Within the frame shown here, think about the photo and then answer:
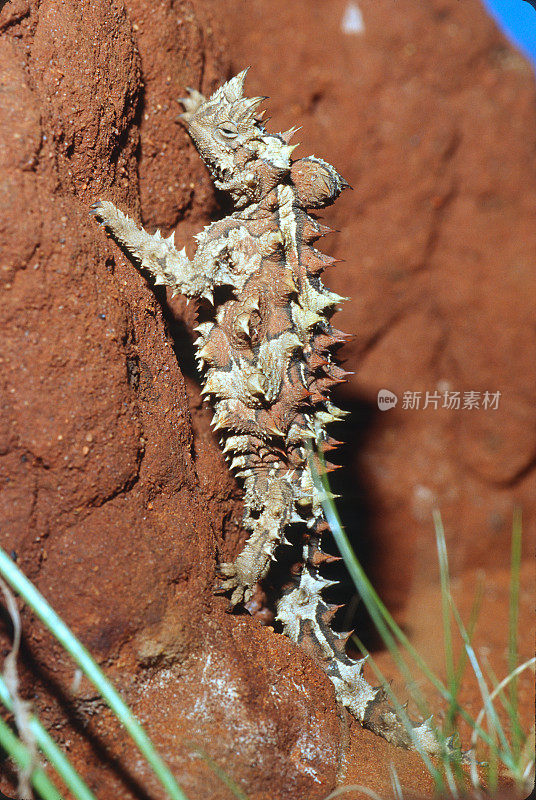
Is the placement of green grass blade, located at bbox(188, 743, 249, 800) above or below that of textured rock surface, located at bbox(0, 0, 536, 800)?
below

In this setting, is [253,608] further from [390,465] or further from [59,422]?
[390,465]

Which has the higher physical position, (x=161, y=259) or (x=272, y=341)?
(x=161, y=259)

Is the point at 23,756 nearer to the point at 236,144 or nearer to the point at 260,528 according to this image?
the point at 260,528

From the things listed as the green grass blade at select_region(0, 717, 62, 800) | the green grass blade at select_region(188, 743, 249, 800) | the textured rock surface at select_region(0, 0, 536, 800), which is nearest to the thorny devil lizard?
the textured rock surface at select_region(0, 0, 536, 800)

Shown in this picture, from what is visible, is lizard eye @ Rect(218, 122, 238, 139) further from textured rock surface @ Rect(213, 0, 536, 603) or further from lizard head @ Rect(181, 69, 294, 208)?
textured rock surface @ Rect(213, 0, 536, 603)

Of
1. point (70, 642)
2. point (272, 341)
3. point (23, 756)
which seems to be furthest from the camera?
point (272, 341)


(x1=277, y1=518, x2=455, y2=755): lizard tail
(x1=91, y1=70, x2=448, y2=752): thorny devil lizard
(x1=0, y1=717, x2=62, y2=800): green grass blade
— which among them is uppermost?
→ (x1=91, y1=70, x2=448, y2=752): thorny devil lizard

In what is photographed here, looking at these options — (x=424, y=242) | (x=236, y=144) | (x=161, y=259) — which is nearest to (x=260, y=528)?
(x=161, y=259)

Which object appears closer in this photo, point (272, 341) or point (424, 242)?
point (272, 341)
